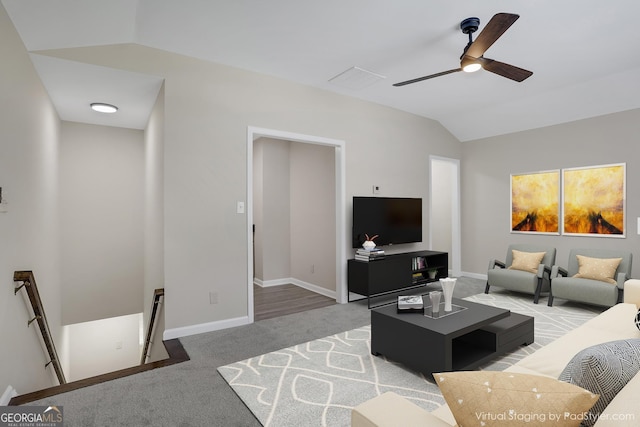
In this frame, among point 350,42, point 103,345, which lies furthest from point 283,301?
point 103,345

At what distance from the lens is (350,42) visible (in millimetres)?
3287

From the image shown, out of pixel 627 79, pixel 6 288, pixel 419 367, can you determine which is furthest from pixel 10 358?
pixel 627 79

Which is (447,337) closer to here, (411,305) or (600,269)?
(411,305)

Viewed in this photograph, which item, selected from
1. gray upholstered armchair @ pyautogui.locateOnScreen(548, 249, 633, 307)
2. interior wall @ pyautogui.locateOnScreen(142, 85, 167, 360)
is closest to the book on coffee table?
interior wall @ pyautogui.locateOnScreen(142, 85, 167, 360)

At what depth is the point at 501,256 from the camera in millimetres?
5859

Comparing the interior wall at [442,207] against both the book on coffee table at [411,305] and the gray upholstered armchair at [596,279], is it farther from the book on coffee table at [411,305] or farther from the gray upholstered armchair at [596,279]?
the book on coffee table at [411,305]

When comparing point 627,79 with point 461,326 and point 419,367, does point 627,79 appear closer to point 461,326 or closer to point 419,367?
point 461,326

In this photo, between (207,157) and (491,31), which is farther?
(207,157)

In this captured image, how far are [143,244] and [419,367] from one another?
463 centimetres

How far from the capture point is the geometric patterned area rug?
212 cm

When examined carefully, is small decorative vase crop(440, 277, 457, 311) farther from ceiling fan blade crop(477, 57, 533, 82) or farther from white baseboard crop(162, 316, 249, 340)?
white baseboard crop(162, 316, 249, 340)

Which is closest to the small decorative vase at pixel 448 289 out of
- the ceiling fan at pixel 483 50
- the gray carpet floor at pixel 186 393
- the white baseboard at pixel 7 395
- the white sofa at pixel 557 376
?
the white sofa at pixel 557 376

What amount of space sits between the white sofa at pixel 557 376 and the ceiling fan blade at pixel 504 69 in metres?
2.06

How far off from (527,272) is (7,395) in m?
5.54
